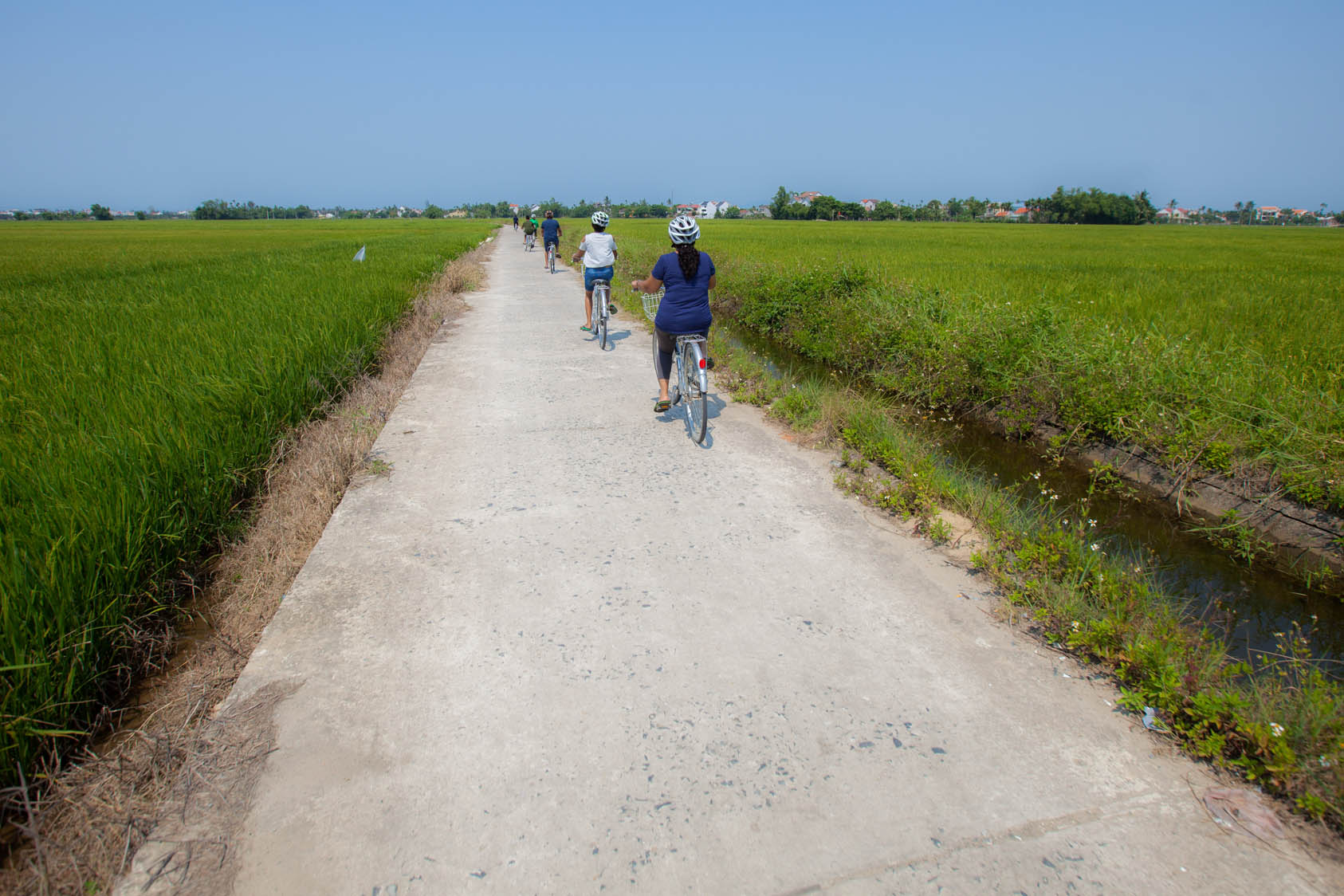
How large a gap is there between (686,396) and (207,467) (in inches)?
123

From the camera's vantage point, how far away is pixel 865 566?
322cm

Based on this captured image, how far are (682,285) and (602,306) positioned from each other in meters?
3.42

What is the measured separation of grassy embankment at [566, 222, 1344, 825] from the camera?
7.10 feet

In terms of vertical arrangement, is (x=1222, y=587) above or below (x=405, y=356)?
below

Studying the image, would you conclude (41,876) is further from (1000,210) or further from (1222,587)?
(1000,210)

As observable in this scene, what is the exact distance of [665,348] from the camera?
5312mm

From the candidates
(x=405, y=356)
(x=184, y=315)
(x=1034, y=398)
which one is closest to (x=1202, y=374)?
(x=1034, y=398)

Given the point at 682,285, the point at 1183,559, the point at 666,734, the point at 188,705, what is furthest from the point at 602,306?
the point at 666,734

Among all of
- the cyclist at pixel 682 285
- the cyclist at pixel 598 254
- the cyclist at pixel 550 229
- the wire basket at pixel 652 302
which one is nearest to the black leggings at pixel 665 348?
the cyclist at pixel 682 285

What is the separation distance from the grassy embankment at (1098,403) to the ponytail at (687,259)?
147 centimetres

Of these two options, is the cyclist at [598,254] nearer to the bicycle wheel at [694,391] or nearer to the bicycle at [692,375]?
the bicycle at [692,375]

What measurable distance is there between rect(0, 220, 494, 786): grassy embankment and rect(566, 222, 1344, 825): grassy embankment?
3.58 meters

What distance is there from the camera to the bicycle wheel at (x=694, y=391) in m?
4.79

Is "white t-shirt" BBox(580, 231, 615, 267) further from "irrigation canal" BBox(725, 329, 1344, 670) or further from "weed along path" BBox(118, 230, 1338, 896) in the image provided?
"weed along path" BBox(118, 230, 1338, 896)
